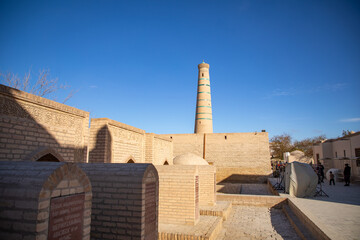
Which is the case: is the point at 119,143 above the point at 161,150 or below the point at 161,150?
above

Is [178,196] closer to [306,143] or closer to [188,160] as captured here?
[188,160]

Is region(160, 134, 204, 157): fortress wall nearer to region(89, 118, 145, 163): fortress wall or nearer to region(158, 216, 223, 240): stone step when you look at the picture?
region(89, 118, 145, 163): fortress wall

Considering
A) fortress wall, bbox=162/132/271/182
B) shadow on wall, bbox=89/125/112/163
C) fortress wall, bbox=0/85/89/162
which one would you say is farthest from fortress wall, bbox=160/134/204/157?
fortress wall, bbox=0/85/89/162

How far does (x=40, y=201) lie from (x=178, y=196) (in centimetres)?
539

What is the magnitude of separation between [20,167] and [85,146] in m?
4.13

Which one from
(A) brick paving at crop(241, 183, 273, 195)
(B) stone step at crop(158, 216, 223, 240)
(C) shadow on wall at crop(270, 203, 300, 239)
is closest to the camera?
(B) stone step at crop(158, 216, 223, 240)

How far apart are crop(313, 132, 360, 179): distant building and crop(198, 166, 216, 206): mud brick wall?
427 inches

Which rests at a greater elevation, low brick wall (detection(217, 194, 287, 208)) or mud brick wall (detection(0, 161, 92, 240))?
mud brick wall (detection(0, 161, 92, 240))

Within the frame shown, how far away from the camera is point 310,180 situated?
444 inches

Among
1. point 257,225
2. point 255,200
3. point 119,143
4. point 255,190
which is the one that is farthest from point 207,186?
point 255,190

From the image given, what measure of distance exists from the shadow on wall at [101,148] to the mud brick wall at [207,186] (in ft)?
13.9

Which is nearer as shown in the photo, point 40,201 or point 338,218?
point 40,201

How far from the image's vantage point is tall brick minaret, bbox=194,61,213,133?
26.2 m

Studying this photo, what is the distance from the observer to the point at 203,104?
1045 inches
